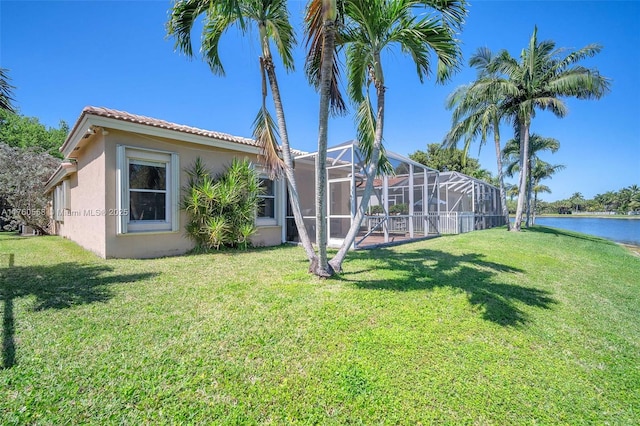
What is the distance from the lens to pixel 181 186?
8.07 m

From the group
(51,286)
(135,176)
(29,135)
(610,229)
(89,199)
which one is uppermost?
(29,135)

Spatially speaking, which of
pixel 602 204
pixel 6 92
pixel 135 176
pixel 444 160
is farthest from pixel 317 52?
pixel 602 204

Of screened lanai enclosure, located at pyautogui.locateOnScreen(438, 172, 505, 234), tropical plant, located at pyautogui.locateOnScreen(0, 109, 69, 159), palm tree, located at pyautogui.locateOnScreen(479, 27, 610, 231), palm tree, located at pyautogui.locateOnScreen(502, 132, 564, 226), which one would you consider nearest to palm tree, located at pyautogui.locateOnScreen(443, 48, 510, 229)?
palm tree, located at pyautogui.locateOnScreen(479, 27, 610, 231)

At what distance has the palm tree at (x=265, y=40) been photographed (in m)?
5.19

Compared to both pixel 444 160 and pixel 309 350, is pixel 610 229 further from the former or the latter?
pixel 309 350

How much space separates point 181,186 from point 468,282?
8025 millimetres

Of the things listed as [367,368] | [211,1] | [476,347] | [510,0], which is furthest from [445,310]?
[510,0]

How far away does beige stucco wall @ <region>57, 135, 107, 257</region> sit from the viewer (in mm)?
7160

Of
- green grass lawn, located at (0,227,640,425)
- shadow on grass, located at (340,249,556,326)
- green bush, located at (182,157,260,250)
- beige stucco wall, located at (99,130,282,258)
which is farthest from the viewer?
green bush, located at (182,157,260,250)

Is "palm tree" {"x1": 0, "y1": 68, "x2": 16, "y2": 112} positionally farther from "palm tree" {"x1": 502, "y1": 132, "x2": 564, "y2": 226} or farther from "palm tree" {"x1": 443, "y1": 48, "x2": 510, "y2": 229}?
"palm tree" {"x1": 502, "y1": 132, "x2": 564, "y2": 226}

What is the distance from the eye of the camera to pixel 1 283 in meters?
4.84

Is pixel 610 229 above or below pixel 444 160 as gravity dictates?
below

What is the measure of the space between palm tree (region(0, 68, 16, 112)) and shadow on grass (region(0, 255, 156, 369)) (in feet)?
11.2

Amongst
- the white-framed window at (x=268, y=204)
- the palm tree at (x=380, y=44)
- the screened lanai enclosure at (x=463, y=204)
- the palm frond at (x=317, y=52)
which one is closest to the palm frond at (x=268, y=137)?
the palm frond at (x=317, y=52)
